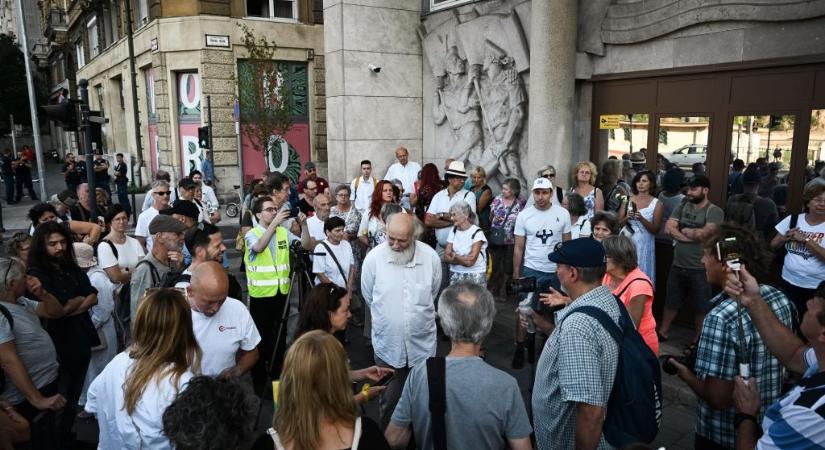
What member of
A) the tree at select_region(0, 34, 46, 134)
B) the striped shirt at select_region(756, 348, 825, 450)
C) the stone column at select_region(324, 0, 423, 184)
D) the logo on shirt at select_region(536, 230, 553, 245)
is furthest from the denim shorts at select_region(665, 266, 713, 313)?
the tree at select_region(0, 34, 46, 134)

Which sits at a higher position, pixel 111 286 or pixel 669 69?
pixel 669 69

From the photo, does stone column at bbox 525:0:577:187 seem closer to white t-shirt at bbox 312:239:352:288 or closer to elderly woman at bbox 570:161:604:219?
elderly woman at bbox 570:161:604:219

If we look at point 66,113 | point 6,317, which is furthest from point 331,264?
point 66,113

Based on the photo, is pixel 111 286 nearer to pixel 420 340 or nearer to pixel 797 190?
pixel 420 340

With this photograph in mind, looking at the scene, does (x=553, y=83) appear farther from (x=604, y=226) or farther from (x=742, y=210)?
(x=604, y=226)

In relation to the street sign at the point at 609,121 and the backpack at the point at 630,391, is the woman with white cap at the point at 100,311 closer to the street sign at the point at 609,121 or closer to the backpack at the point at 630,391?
the backpack at the point at 630,391

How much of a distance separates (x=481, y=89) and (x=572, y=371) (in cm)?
801

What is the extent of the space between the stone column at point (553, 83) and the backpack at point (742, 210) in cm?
244

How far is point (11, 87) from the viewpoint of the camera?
43594 millimetres

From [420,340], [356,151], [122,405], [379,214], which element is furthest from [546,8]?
[122,405]

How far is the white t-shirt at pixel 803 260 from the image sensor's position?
4.91 m

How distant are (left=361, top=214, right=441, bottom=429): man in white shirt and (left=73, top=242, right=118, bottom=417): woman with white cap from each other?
2.31m

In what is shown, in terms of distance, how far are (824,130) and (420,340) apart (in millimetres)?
4915

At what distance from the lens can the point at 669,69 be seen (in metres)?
6.97
